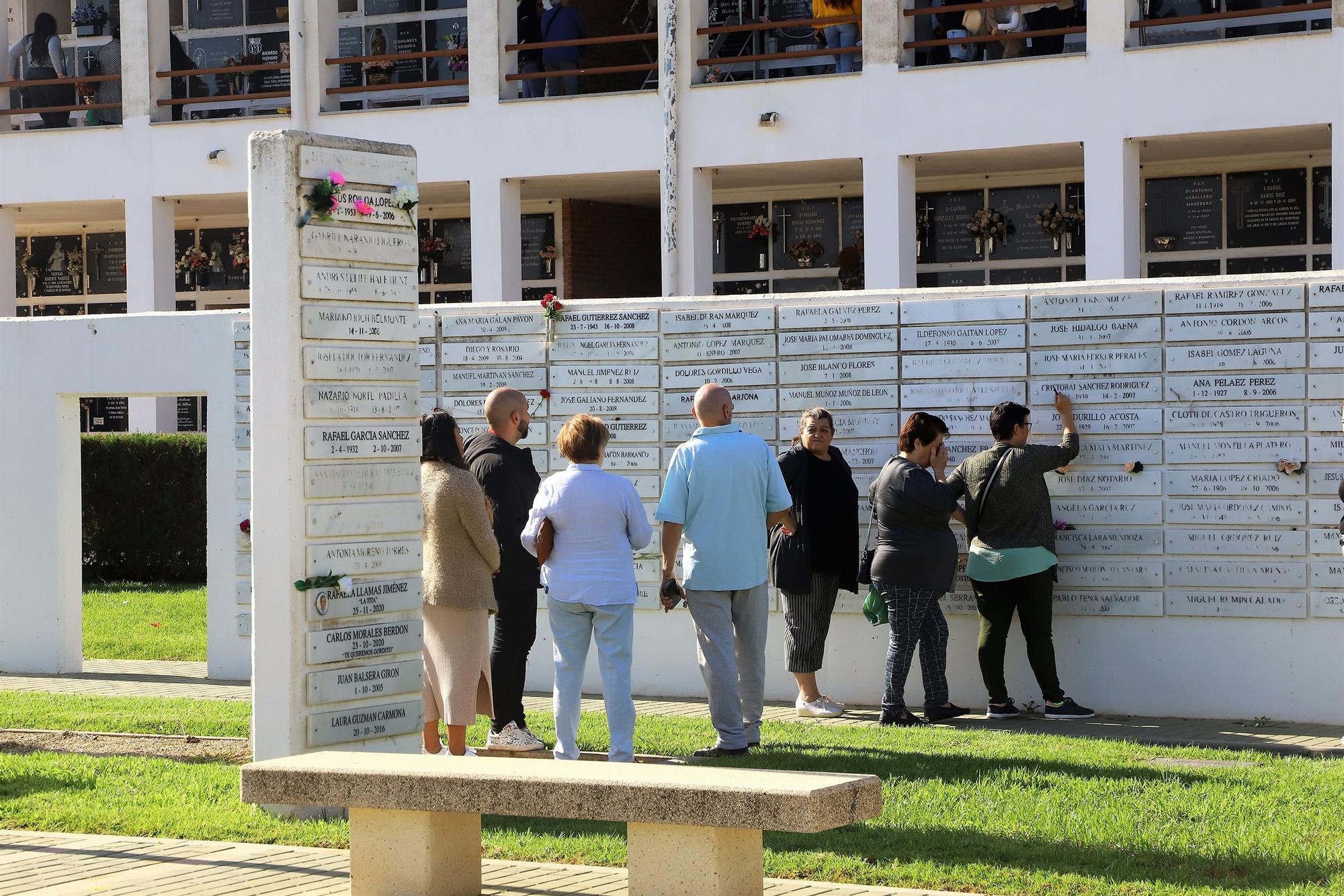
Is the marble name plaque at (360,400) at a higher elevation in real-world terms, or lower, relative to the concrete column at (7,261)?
lower

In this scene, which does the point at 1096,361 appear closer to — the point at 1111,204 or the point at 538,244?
the point at 1111,204

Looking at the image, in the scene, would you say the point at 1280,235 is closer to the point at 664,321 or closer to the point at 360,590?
the point at 664,321

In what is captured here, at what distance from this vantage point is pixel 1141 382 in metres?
10.4

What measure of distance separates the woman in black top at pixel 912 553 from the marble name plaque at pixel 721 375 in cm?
136

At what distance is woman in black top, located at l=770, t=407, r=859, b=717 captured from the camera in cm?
1023

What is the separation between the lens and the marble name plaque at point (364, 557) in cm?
767

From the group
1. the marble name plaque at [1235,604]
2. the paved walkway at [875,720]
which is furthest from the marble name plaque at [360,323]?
the marble name plaque at [1235,604]

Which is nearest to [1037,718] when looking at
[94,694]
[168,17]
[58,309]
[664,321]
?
[664,321]

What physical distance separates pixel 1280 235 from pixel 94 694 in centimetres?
1427

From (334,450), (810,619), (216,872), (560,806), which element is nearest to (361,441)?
(334,450)

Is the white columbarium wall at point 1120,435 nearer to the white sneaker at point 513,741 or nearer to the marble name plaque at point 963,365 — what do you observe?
the marble name plaque at point 963,365

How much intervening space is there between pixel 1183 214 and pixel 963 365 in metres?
11.3

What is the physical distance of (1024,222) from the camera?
21.6m

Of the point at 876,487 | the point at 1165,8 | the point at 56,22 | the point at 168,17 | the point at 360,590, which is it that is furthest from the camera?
the point at 56,22
